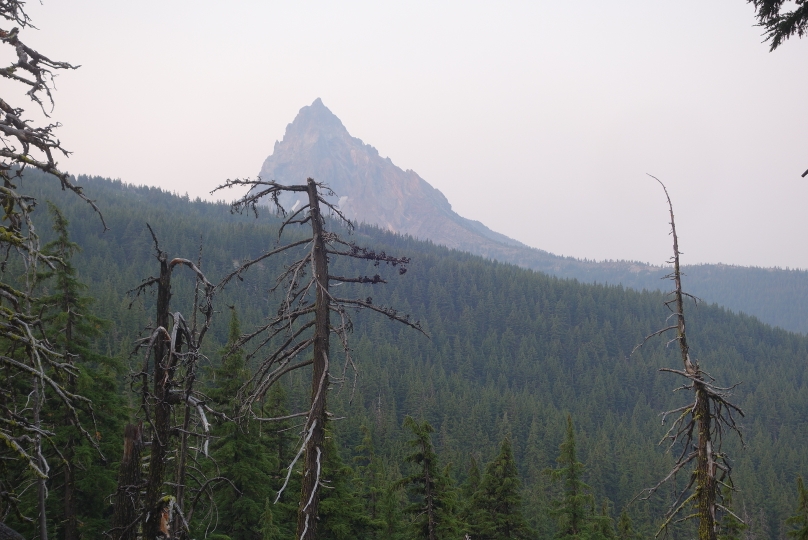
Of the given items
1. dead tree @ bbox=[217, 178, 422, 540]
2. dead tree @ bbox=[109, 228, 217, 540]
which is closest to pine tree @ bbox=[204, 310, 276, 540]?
dead tree @ bbox=[217, 178, 422, 540]

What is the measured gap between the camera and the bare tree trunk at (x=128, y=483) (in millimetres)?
6664

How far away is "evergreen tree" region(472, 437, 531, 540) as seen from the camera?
70.2 ft

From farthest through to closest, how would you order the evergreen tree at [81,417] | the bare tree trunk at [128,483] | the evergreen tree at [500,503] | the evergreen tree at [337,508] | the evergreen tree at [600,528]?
the evergreen tree at [500,503]
the evergreen tree at [600,528]
the evergreen tree at [337,508]
the evergreen tree at [81,417]
the bare tree trunk at [128,483]

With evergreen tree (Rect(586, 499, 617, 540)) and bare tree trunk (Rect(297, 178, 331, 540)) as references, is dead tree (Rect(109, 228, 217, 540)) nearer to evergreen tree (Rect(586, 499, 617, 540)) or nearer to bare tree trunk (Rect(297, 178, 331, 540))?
bare tree trunk (Rect(297, 178, 331, 540))

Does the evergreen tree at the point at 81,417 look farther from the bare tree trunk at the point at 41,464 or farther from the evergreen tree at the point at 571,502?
the evergreen tree at the point at 571,502

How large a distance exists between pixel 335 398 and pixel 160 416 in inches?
2329

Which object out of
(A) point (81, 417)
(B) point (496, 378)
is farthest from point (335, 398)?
(B) point (496, 378)

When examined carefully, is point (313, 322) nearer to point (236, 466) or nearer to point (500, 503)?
point (236, 466)

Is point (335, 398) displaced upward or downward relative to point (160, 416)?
downward

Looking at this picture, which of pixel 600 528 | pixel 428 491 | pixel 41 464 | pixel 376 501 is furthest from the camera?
pixel 376 501

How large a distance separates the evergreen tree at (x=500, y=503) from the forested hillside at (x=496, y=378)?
94cm

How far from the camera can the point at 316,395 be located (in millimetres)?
8734

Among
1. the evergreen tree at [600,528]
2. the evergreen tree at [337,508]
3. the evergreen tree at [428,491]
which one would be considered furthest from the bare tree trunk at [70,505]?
the evergreen tree at [600,528]

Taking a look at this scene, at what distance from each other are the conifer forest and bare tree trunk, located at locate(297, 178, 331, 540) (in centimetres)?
3
